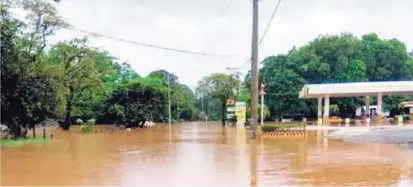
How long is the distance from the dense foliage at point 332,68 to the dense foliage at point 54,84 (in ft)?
43.7

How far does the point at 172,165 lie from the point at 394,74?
49338 mm

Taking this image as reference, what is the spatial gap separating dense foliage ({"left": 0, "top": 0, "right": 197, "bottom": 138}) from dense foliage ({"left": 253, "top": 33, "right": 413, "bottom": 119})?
13.3m

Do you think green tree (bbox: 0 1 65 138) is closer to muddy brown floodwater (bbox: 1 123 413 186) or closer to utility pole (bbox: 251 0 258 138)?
muddy brown floodwater (bbox: 1 123 413 186)

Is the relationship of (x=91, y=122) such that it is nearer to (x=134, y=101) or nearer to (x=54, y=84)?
(x=134, y=101)

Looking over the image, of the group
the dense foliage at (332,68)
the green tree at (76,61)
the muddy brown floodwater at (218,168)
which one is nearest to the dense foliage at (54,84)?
the green tree at (76,61)

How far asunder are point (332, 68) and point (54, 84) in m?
37.2

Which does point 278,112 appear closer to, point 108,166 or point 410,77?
point 410,77

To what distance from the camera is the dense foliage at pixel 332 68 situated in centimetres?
5475

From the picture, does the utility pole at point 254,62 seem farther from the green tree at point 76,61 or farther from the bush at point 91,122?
the bush at point 91,122

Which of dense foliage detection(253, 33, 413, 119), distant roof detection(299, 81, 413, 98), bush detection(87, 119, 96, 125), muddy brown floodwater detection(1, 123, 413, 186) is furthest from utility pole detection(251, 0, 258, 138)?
dense foliage detection(253, 33, 413, 119)

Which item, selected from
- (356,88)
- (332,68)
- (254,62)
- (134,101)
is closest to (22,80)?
(254,62)

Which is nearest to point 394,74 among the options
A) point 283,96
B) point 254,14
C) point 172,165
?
point 283,96

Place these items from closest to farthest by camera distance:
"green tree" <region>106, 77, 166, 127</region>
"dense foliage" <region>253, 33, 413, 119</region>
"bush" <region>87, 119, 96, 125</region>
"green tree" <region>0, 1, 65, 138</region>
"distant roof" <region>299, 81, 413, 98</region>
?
"green tree" <region>0, 1, 65, 138</region> < "distant roof" <region>299, 81, 413, 98</region> < "green tree" <region>106, 77, 166, 127</region> < "bush" <region>87, 119, 96, 125</region> < "dense foliage" <region>253, 33, 413, 119</region>

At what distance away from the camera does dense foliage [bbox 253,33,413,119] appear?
54750mm
